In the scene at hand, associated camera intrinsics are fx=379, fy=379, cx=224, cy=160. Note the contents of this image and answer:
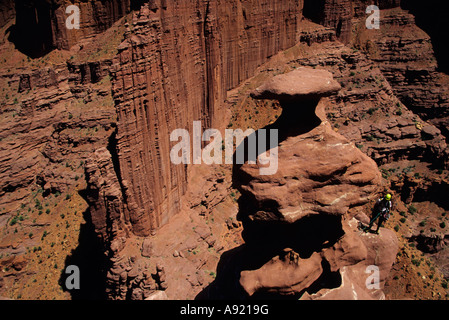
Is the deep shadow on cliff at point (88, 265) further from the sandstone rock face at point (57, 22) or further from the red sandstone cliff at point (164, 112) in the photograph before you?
the sandstone rock face at point (57, 22)

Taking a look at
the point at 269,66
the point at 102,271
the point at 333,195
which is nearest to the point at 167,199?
the point at 102,271

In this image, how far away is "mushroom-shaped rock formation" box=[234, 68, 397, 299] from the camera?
16.6 meters

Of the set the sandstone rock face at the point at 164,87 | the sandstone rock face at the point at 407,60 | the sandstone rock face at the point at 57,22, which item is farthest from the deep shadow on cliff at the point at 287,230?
the sandstone rock face at the point at 407,60

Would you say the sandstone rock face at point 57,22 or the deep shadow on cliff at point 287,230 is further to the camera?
the sandstone rock face at point 57,22

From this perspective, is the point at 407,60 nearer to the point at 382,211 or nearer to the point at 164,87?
the point at 382,211

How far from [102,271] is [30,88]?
2804 cm

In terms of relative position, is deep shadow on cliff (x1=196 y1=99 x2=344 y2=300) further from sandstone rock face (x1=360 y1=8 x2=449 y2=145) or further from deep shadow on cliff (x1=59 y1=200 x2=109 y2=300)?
sandstone rock face (x1=360 y1=8 x2=449 y2=145)

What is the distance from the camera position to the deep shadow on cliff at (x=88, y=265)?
29.6 m

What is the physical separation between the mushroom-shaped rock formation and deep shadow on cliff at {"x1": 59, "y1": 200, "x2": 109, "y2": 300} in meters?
15.6

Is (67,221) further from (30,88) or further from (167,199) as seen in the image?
(30,88)

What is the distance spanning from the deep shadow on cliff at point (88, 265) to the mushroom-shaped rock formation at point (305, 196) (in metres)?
15.6

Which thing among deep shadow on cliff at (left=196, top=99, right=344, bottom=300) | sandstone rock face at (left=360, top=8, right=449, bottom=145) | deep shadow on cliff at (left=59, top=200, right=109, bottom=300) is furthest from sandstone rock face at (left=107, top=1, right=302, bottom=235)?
sandstone rock face at (left=360, top=8, right=449, bottom=145)

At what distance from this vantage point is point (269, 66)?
163 ft

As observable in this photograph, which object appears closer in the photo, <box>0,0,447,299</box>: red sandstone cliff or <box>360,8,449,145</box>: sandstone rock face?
<box>0,0,447,299</box>: red sandstone cliff
